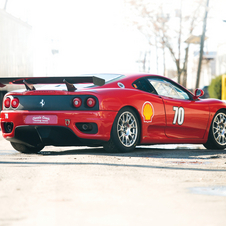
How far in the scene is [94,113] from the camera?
628cm

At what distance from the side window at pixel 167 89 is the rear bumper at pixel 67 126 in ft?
3.85

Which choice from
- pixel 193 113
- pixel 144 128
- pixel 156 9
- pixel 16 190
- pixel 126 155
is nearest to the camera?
pixel 16 190

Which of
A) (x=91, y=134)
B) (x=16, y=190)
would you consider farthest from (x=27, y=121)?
(x=16, y=190)

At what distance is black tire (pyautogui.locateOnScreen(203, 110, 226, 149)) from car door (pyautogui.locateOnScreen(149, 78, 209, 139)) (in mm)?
197

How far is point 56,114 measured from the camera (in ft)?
20.8

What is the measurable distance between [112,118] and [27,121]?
3.75ft

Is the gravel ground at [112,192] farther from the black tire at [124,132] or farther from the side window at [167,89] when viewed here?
the side window at [167,89]

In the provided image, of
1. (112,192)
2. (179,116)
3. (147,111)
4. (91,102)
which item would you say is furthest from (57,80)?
(112,192)

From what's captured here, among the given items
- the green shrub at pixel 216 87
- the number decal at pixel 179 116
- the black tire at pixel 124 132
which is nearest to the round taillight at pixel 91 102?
the black tire at pixel 124 132

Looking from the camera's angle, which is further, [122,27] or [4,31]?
[122,27]

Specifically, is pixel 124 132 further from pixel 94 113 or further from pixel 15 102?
pixel 15 102

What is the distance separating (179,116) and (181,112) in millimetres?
81

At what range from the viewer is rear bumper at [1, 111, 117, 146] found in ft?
20.6

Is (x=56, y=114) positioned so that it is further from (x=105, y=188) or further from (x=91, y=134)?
(x=105, y=188)
